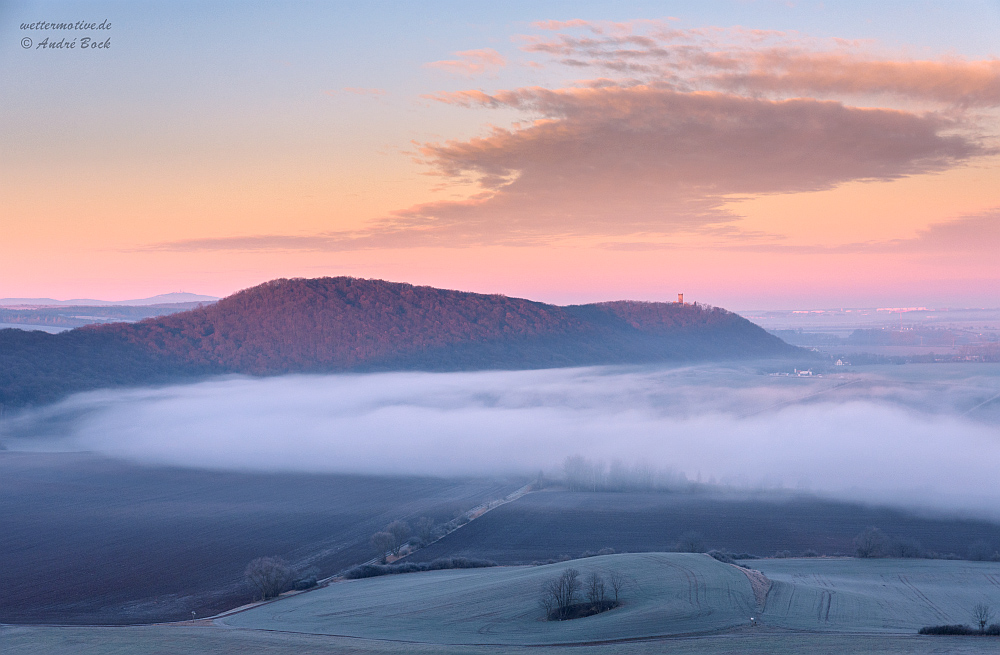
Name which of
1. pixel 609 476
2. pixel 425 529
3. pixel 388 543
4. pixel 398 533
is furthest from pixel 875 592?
pixel 609 476

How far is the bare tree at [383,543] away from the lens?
66.2 meters

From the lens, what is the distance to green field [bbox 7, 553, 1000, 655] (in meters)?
33.1

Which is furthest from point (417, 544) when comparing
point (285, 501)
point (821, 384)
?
point (821, 384)

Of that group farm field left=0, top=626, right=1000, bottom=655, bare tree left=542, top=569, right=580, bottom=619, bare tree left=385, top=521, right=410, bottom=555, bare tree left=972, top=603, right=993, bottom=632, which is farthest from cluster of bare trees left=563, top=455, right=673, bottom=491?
farm field left=0, top=626, right=1000, bottom=655

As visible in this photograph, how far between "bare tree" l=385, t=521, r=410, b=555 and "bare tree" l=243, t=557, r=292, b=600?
15.4 meters

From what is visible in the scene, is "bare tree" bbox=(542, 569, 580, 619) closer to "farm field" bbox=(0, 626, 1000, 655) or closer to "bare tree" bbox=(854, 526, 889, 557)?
"farm field" bbox=(0, 626, 1000, 655)

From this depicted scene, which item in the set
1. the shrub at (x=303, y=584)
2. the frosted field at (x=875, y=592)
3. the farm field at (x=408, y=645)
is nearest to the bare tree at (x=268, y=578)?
the shrub at (x=303, y=584)

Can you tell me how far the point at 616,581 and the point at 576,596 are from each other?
13.8 feet

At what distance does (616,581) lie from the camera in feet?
145

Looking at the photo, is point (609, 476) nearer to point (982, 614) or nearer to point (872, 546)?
point (872, 546)

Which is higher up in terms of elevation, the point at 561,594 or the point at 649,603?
the point at 561,594

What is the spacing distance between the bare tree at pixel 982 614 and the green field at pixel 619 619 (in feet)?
1.82

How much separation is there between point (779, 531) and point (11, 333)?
172 metres

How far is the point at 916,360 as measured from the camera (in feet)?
623
